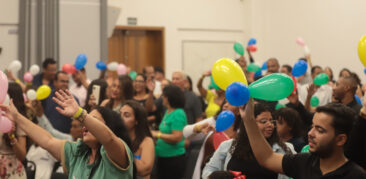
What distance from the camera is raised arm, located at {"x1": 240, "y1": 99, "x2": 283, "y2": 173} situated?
2154 millimetres

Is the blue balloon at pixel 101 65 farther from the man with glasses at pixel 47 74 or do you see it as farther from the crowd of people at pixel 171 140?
the crowd of people at pixel 171 140

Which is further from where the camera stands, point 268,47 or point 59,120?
point 268,47

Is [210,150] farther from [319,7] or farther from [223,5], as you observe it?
[223,5]

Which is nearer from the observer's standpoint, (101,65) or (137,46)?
(101,65)

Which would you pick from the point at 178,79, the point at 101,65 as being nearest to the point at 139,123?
the point at 178,79

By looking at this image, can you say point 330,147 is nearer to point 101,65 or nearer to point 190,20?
point 101,65

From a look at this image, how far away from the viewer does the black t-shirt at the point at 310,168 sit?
190cm

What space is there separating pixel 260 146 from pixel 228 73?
1.23ft

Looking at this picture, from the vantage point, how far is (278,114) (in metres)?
3.53

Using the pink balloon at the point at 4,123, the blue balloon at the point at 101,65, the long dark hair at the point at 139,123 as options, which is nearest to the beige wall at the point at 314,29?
the blue balloon at the point at 101,65

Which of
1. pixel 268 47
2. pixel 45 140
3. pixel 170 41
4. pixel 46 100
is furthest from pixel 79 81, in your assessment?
pixel 268 47

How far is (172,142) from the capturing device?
424cm

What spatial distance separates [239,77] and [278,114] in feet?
4.70

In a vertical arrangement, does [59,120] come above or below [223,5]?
below
